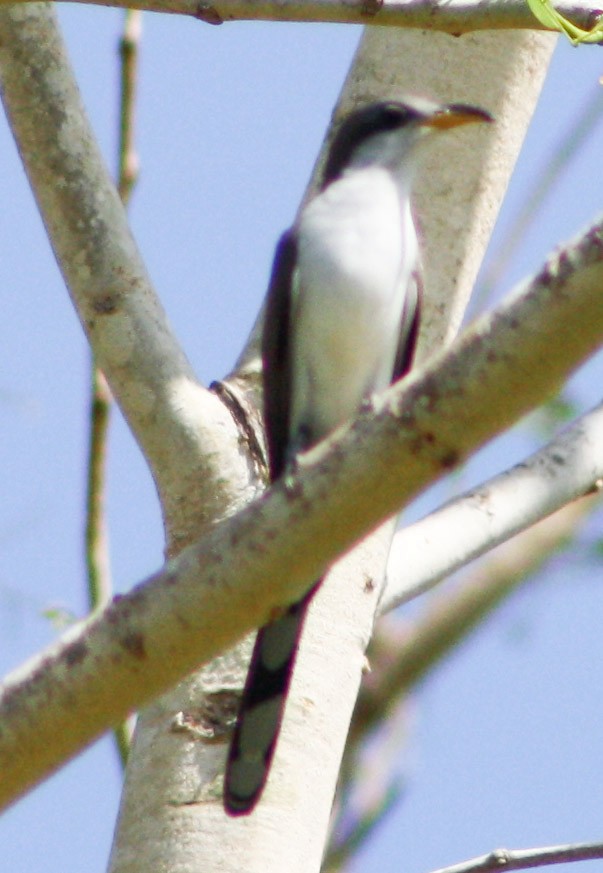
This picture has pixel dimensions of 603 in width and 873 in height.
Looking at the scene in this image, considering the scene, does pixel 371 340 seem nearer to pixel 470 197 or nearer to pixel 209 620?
pixel 470 197

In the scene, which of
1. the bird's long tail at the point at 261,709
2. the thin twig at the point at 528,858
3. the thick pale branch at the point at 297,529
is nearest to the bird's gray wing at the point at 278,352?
the bird's long tail at the point at 261,709

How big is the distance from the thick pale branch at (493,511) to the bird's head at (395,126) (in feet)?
3.27

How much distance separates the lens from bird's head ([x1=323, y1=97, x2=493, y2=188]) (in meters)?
4.08

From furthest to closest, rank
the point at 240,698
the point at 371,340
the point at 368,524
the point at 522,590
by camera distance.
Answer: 1. the point at 522,590
2. the point at 371,340
3. the point at 240,698
4. the point at 368,524

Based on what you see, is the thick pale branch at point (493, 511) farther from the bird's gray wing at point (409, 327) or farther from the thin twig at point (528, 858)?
the thin twig at point (528, 858)

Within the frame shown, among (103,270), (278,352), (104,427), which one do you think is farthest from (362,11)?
(104,427)

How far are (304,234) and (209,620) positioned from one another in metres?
2.00

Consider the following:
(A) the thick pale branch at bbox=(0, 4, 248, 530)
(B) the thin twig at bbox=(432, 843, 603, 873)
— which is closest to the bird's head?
(A) the thick pale branch at bbox=(0, 4, 248, 530)

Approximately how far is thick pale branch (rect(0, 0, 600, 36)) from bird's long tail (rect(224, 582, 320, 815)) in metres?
1.15

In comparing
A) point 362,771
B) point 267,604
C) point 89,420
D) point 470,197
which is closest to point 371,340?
point 470,197

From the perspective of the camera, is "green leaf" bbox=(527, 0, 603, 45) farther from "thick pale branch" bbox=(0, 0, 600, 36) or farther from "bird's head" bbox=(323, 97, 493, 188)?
"bird's head" bbox=(323, 97, 493, 188)

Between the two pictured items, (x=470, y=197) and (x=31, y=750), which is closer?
(x=31, y=750)

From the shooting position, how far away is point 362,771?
153 inches

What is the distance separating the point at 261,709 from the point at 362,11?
1441mm
